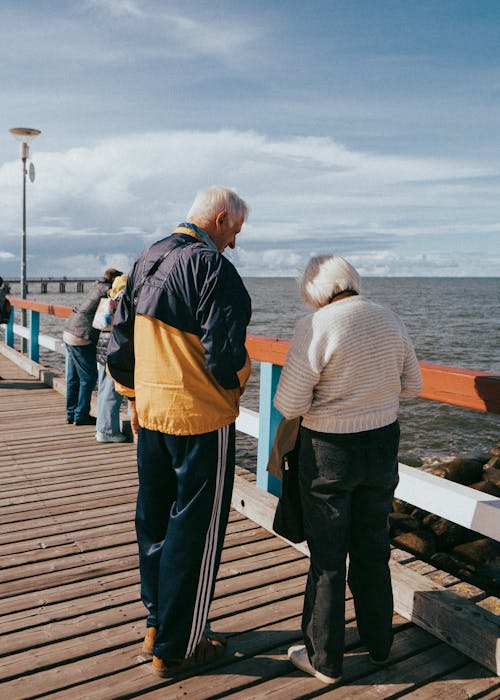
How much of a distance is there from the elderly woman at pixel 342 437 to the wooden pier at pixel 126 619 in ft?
0.55

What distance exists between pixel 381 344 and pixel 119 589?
1.68 m

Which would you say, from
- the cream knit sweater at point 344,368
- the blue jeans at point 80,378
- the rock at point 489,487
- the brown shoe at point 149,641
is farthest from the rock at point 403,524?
the cream knit sweater at point 344,368

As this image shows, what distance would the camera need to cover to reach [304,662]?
2338mm

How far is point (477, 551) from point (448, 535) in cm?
36

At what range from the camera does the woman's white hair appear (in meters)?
2.15

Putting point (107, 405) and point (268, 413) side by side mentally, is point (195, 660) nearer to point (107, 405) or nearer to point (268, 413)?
point (268, 413)

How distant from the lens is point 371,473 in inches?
85.6

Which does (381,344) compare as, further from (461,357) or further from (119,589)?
(461,357)

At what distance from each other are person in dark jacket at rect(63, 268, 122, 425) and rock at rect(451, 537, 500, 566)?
3.93 metres

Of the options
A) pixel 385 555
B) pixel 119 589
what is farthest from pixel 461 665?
pixel 119 589

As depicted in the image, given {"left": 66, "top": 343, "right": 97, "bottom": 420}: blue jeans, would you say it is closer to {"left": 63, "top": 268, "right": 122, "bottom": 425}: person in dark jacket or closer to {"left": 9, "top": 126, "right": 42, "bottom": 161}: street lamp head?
{"left": 63, "top": 268, "right": 122, "bottom": 425}: person in dark jacket

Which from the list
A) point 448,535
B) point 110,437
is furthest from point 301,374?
point 448,535

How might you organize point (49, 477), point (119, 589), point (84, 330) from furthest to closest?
point (84, 330), point (49, 477), point (119, 589)

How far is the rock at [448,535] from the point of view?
678 cm
